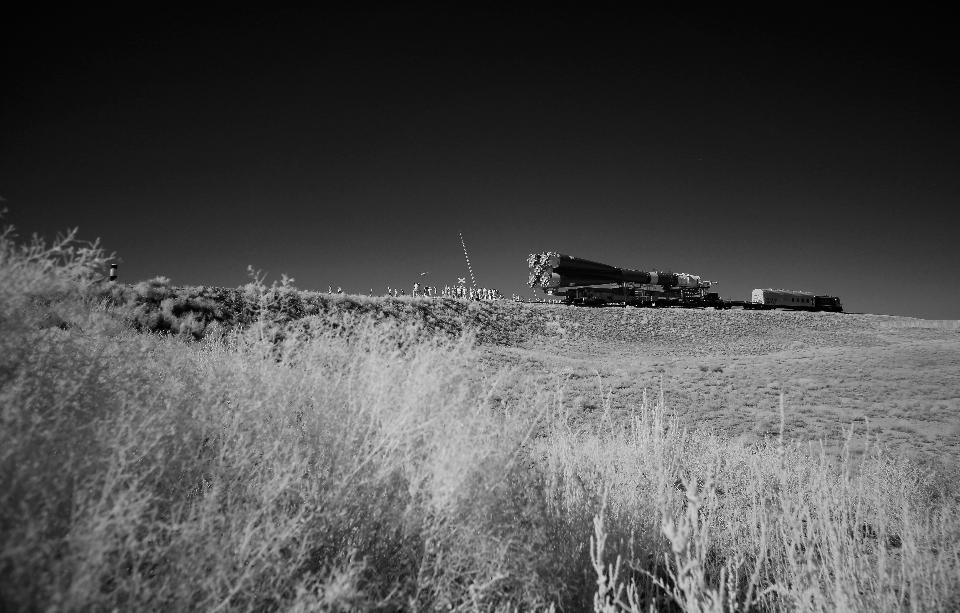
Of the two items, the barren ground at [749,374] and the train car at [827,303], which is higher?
the train car at [827,303]

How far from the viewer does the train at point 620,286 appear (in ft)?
114

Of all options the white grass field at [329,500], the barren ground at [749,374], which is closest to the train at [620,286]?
the barren ground at [749,374]

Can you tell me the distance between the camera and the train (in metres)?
34.8

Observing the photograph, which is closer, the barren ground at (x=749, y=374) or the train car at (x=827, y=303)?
the barren ground at (x=749, y=374)

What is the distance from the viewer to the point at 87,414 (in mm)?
2016

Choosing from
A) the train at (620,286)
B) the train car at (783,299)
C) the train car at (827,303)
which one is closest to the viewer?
the train at (620,286)

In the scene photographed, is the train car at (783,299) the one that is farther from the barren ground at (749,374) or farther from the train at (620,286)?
the barren ground at (749,374)

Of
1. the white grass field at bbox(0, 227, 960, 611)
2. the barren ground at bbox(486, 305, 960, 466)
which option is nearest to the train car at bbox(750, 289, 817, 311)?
the barren ground at bbox(486, 305, 960, 466)

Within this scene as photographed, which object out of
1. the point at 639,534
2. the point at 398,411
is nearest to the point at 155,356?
the point at 398,411

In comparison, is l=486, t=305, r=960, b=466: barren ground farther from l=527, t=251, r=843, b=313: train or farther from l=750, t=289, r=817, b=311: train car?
l=750, t=289, r=817, b=311: train car

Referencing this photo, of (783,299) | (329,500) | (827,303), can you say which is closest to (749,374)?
(329,500)

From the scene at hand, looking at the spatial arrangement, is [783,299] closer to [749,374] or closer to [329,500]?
[749,374]

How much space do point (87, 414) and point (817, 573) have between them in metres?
5.01

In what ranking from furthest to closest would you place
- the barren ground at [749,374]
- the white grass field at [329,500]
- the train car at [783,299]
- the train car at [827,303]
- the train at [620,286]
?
the train car at [827,303], the train car at [783,299], the train at [620,286], the barren ground at [749,374], the white grass field at [329,500]
